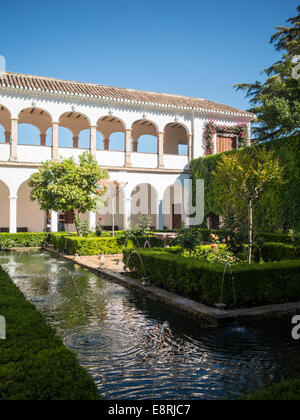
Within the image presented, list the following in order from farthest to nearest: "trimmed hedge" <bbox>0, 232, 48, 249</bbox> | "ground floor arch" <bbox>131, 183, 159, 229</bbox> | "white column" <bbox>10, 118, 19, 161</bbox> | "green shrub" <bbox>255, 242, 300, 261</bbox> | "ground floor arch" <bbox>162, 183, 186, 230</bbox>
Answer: "ground floor arch" <bbox>131, 183, 159, 229</bbox>
"ground floor arch" <bbox>162, 183, 186, 230</bbox>
"white column" <bbox>10, 118, 19, 161</bbox>
"trimmed hedge" <bbox>0, 232, 48, 249</bbox>
"green shrub" <bbox>255, 242, 300, 261</bbox>

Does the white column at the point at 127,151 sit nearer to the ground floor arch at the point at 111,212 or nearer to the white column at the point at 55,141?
the ground floor arch at the point at 111,212

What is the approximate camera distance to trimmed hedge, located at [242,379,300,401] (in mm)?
2325

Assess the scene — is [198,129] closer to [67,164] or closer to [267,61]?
[267,61]

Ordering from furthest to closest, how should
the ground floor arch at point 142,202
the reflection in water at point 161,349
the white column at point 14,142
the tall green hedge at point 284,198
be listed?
the ground floor arch at point 142,202
the white column at point 14,142
the tall green hedge at point 284,198
the reflection in water at point 161,349

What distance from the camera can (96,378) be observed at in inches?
129

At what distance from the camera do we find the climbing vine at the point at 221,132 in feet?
69.7

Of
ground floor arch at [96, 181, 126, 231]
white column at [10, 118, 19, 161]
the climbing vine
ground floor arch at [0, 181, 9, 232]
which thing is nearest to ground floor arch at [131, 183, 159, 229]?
ground floor arch at [96, 181, 126, 231]

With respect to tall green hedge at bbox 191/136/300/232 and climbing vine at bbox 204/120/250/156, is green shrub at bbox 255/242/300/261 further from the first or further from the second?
climbing vine at bbox 204/120/250/156

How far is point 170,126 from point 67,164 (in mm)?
10046

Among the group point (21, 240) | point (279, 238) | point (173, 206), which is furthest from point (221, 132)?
point (21, 240)

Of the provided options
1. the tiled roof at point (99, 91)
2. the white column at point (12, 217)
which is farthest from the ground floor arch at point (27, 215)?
the tiled roof at point (99, 91)

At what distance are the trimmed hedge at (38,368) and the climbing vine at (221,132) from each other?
18.9m

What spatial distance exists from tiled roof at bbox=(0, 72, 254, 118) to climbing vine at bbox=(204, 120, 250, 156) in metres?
0.79
